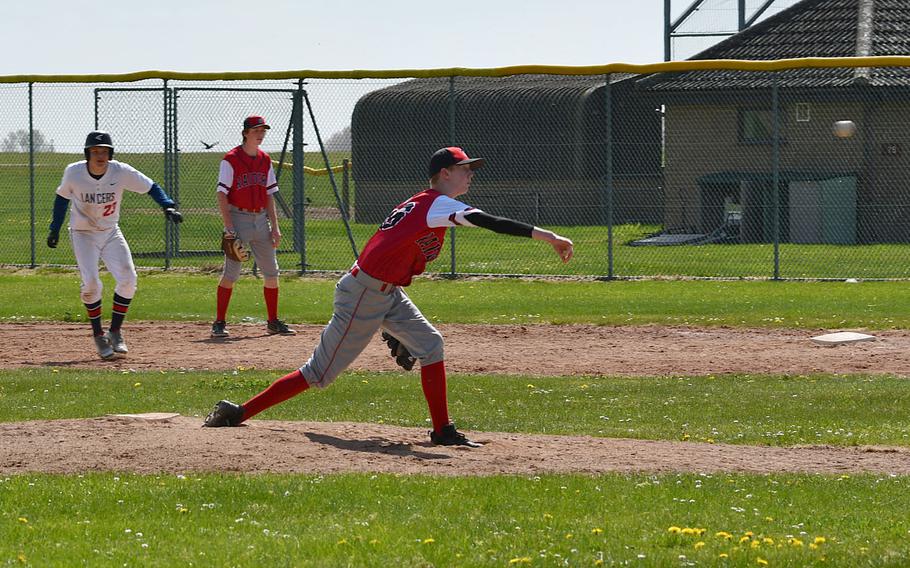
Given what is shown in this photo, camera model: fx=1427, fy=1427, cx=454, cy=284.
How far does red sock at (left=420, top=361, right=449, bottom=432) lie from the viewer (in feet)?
27.8

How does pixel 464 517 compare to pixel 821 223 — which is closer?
pixel 464 517

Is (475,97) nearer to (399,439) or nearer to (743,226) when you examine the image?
(743,226)

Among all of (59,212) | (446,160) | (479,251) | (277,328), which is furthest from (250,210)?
(479,251)

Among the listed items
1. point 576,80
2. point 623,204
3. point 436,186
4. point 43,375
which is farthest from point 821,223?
point 436,186

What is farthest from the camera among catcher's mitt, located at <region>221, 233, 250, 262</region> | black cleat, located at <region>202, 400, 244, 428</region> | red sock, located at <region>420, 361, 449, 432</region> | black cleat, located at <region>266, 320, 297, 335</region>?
black cleat, located at <region>266, 320, 297, 335</region>

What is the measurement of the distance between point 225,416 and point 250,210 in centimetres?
637

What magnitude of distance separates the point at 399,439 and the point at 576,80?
24.7 metres

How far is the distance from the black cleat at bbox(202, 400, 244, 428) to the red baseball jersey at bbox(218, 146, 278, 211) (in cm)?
617

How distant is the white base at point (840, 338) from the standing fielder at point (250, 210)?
535cm

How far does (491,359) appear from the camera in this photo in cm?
1314

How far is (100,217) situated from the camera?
511 inches

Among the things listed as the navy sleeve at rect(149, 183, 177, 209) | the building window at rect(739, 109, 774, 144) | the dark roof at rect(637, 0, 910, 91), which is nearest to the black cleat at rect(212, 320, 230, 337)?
the navy sleeve at rect(149, 183, 177, 209)

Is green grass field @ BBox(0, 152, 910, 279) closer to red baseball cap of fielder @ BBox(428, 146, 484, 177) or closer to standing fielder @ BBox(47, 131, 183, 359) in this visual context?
standing fielder @ BBox(47, 131, 183, 359)

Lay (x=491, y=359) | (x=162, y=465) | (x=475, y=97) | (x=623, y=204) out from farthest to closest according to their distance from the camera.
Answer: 1. (x=475, y=97)
2. (x=623, y=204)
3. (x=491, y=359)
4. (x=162, y=465)
